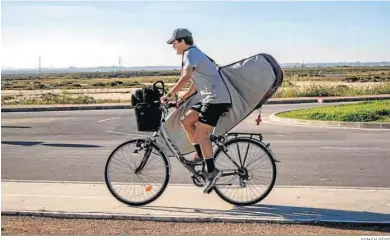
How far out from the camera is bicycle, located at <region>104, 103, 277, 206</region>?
743 cm

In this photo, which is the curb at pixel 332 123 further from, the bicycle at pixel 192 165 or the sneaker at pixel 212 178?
the sneaker at pixel 212 178

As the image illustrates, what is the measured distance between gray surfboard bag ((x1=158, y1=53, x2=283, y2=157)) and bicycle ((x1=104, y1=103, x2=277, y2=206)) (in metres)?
0.10

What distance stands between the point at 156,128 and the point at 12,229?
1844mm

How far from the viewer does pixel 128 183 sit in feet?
25.3

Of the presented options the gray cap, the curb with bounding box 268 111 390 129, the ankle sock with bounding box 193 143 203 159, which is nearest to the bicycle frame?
the ankle sock with bounding box 193 143 203 159

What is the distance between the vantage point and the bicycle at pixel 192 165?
7.43 m

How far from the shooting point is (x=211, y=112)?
23.5ft

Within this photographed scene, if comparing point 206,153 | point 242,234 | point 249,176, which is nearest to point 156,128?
point 206,153

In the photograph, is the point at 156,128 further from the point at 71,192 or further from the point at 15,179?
the point at 15,179

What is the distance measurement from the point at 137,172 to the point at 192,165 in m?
0.65

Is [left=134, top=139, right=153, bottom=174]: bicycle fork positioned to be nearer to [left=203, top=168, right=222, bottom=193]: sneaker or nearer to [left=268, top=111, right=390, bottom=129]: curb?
[left=203, top=168, right=222, bottom=193]: sneaker

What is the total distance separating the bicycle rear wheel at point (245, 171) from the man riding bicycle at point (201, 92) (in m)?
0.23

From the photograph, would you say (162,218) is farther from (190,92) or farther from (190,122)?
(190,92)

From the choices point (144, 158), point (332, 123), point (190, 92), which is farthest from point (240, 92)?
point (332, 123)
